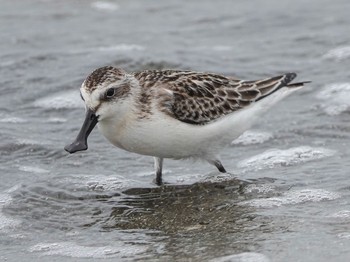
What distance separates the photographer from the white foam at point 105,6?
15.9m

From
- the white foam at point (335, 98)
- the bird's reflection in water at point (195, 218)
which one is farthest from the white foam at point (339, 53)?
the bird's reflection in water at point (195, 218)

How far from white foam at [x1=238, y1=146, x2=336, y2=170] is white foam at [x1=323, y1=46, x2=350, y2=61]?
335cm

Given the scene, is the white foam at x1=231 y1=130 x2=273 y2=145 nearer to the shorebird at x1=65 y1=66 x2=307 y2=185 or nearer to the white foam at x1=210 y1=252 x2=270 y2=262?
the shorebird at x1=65 y1=66 x2=307 y2=185

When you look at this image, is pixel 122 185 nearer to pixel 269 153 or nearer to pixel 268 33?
pixel 269 153

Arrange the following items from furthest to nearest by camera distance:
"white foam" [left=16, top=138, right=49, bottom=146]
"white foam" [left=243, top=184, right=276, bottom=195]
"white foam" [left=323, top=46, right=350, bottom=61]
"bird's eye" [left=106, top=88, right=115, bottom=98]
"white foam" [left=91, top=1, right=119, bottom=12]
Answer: "white foam" [left=91, top=1, right=119, bottom=12], "white foam" [left=323, top=46, right=350, bottom=61], "white foam" [left=16, top=138, right=49, bottom=146], "white foam" [left=243, top=184, right=276, bottom=195], "bird's eye" [left=106, top=88, right=115, bottom=98]

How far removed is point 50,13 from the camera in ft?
50.8

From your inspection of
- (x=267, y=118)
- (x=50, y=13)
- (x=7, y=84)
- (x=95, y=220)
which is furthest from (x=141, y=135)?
(x=50, y=13)

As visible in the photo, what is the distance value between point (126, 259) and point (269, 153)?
3007mm

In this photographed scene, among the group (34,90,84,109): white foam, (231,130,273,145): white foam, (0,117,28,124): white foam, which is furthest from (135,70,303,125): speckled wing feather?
(34,90,84,109): white foam

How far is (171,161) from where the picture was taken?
9836 millimetres

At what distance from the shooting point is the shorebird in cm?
814

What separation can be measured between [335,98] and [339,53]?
182cm

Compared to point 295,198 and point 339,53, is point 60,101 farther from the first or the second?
point 295,198

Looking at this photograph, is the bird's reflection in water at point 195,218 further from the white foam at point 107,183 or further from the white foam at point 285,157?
the white foam at point 285,157
